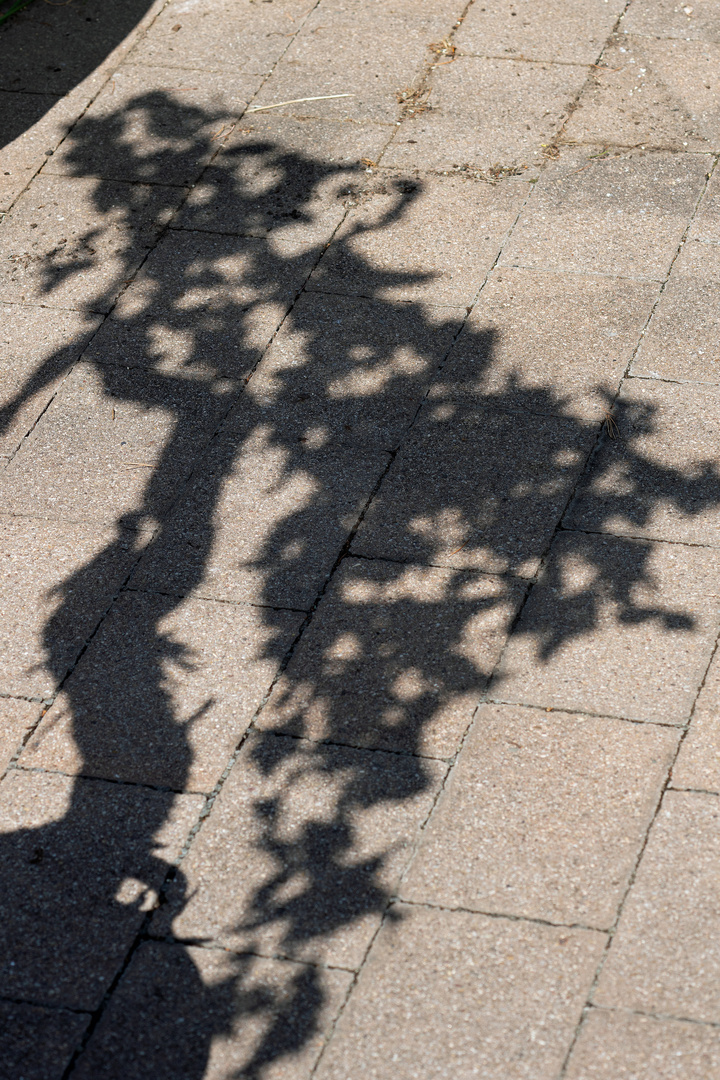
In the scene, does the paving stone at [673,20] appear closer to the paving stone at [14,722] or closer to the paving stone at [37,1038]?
the paving stone at [14,722]

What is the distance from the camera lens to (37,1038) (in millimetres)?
4094

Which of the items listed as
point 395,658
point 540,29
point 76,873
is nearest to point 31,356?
point 395,658

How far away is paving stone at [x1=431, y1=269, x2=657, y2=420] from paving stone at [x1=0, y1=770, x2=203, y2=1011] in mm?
2581

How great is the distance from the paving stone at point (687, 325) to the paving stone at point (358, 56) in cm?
229

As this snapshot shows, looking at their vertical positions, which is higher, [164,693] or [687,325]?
[164,693]

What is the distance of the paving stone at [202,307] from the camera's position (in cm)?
652

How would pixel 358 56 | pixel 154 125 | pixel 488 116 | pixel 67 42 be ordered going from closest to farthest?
pixel 488 116
pixel 154 125
pixel 358 56
pixel 67 42

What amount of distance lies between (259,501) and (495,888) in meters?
2.16

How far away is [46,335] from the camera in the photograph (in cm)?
673

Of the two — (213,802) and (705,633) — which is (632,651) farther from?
(213,802)

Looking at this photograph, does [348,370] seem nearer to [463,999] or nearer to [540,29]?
[463,999]

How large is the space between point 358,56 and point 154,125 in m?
1.47

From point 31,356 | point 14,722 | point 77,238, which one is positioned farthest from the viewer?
point 77,238

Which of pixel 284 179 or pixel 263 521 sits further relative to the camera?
pixel 284 179
